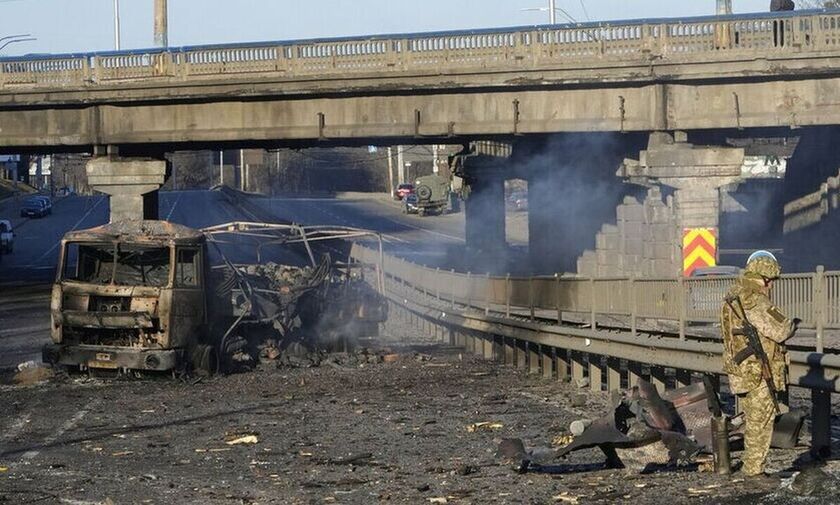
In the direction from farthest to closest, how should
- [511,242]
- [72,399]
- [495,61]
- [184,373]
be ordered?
[511,242] < [495,61] < [184,373] < [72,399]

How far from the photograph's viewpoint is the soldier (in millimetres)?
11688

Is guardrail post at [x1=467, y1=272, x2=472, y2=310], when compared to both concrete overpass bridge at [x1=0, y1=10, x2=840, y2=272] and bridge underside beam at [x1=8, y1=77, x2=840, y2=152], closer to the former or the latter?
concrete overpass bridge at [x1=0, y1=10, x2=840, y2=272]

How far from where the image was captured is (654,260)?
135 ft

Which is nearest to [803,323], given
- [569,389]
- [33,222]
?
[569,389]

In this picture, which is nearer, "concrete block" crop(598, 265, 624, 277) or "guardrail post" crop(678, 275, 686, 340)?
"guardrail post" crop(678, 275, 686, 340)

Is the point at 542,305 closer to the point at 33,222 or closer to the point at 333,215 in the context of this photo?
the point at 333,215

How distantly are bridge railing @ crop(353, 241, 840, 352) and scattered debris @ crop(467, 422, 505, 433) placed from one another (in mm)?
2343

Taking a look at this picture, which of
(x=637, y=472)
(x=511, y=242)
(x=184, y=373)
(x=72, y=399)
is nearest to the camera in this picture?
(x=637, y=472)

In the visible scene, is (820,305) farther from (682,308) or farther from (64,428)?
(64,428)

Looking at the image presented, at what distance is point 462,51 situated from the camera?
41.3 meters

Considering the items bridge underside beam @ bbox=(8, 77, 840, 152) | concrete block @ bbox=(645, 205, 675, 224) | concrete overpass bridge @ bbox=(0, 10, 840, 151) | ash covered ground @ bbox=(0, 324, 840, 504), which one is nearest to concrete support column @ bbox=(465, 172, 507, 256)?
concrete overpass bridge @ bbox=(0, 10, 840, 151)

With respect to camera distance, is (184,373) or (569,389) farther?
(184,373)

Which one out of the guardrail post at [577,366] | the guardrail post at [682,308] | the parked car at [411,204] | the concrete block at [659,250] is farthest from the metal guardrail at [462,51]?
the parked car at [411,204]

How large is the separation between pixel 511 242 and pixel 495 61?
47.8 meters
